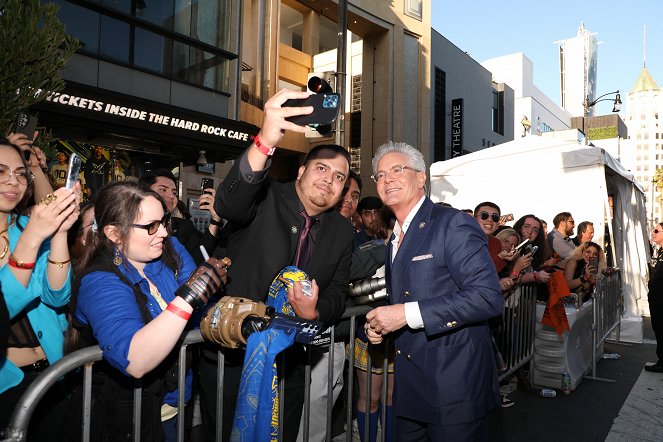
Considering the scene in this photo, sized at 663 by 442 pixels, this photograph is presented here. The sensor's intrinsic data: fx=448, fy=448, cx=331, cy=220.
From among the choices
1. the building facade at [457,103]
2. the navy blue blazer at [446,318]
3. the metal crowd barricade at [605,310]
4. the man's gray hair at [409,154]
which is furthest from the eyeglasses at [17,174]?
the building facade at [457,103]

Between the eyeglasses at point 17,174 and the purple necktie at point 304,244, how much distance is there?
1.45m

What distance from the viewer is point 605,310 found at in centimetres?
752

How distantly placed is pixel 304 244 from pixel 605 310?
273 inches

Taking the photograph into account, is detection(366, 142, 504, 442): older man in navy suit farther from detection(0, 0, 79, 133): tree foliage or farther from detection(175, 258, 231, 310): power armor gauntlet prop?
detection(0, 0, 79, 133): tree foliage

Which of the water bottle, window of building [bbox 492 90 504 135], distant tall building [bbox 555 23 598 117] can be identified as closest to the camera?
the water bottle

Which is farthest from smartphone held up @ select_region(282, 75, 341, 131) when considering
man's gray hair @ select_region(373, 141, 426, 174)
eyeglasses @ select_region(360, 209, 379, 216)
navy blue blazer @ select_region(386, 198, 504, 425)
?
eyeglasses @ select_region(360, 209, 379, 216)

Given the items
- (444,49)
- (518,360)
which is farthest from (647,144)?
(518,360)

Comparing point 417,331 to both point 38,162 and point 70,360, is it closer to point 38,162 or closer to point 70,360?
point 70,360

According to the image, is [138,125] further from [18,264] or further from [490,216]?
[18,264]

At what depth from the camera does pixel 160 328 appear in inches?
68.4

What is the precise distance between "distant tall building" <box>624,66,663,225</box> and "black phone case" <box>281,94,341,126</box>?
138495 mm

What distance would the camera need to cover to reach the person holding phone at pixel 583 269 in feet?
20.2

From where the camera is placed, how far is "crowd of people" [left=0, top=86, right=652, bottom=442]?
1.96 metres

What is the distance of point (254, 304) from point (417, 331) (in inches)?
41.0
